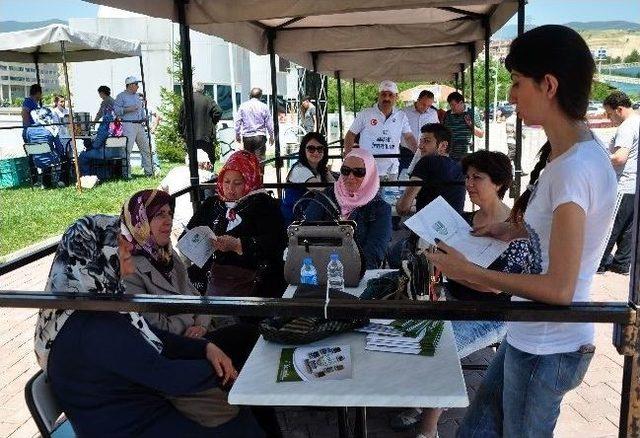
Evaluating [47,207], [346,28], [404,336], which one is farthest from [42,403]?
[47,207]

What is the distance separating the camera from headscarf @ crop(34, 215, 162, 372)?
2096 mm

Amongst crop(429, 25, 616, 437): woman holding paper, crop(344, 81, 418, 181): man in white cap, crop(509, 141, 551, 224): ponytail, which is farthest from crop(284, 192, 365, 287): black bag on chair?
crop(344, 81, 418, 181): man in white cap

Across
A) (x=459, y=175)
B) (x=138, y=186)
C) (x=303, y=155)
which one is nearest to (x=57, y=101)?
(x=138, y=186)

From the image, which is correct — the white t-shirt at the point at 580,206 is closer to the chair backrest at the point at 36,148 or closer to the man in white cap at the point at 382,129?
the man in white cap at the point at 382,129

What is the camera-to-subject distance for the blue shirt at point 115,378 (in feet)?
6.63

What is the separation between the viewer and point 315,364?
2.18m

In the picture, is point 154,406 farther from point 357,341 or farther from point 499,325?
point 499,325

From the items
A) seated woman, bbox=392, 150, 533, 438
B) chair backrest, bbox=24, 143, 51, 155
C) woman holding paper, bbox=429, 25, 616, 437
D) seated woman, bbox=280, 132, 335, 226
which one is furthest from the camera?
chair backrest, bbox=24, 143, 51, 155

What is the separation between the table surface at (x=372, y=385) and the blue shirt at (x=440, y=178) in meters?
3.04

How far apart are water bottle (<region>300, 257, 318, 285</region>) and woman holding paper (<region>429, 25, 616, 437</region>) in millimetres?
1382

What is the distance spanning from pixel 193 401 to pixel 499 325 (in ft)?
5.68

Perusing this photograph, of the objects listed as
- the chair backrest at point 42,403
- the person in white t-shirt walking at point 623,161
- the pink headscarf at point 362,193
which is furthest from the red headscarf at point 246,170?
the person in white t-shirt walking at point 623,161

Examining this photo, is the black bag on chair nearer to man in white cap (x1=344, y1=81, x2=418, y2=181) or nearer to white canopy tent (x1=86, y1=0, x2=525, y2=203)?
white canopy tent (x1=86, y1=0, x2=525, y2=203)

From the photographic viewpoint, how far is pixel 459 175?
532 cm
